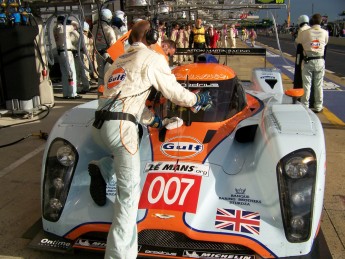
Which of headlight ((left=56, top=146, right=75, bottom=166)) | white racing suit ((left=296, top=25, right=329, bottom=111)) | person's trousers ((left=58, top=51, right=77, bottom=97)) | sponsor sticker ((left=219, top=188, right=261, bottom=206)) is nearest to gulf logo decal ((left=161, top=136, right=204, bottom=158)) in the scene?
sponsor sticker ((left=219, top=188, right=261, bottom=206))

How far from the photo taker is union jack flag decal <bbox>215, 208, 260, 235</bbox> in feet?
8.27

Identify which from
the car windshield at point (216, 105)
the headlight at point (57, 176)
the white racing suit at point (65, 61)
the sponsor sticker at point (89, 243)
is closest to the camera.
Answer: the sponsor sticker at point (89, 243)

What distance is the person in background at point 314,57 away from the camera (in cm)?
686

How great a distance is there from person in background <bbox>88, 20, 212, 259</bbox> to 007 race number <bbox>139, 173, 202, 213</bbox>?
8.2 inches

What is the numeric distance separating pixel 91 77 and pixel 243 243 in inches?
412

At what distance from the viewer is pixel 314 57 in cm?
693

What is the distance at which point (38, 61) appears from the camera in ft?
24.3

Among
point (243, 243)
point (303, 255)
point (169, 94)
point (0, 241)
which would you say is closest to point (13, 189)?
point (0, 241)

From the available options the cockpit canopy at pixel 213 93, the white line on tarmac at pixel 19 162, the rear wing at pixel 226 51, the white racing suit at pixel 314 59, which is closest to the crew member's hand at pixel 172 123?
the cockpit canopy at pixel 213 93

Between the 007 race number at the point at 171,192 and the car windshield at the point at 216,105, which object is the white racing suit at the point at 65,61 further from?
the 007 race number at the point at 171,192

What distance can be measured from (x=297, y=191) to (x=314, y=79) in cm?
505

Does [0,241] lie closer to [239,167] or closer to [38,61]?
[239,167]

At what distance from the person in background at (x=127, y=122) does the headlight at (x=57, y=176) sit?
47 cm

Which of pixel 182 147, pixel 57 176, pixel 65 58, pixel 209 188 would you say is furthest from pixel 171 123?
pixel 65 58
